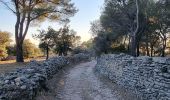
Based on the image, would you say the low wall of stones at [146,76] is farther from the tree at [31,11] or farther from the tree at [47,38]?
the tree at [47,38]

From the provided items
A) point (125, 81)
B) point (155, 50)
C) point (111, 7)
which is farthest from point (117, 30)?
point (125, 81)

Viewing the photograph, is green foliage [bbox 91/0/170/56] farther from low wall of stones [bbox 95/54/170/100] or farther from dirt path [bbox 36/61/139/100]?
low wall of stones [bbox 95/54/170/100]

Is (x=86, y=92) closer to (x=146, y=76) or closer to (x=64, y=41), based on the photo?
(x=146, y=76)

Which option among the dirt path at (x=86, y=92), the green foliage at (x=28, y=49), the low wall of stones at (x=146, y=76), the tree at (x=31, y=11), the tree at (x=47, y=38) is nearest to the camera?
the low wall of stones at (x=146, y=76)

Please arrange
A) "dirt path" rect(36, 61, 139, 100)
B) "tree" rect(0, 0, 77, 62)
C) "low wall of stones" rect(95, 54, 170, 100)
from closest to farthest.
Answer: "low wall of stones" rect(95, 54, 170, 100) < "dirt path" rect(36, 61, 139, 100) < "tree" rect(0, 0, 77, 62)

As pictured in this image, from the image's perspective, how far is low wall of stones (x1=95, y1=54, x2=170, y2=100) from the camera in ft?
46.4

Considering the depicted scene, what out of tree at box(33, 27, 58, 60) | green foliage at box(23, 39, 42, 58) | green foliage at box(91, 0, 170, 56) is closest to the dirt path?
green foliage at box(91, 0, 170, 56)

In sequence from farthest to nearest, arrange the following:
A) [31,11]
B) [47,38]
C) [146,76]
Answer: [47,38]
[31,11]
[146,76]

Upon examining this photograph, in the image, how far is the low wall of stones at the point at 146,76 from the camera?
14156 mm

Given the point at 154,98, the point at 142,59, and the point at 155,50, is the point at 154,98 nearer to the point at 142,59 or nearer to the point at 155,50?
the point at 142,59

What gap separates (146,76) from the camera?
53.5ft

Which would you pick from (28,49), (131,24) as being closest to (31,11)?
(131,24)

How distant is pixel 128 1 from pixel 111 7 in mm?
2255

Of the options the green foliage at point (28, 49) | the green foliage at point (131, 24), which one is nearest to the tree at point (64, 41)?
the green foliage at point (131, 24)
